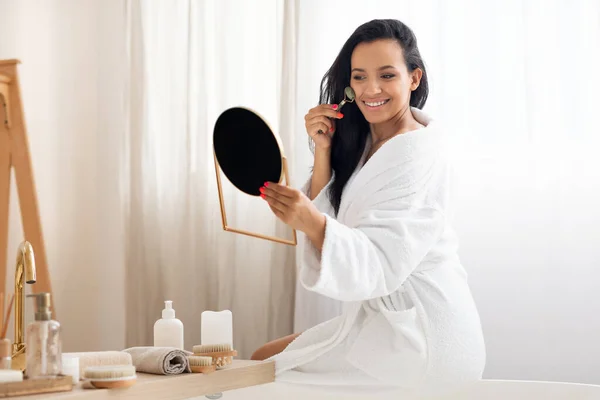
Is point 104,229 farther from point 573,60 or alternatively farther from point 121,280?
point 573,60

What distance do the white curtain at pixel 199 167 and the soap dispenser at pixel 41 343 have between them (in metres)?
1.51

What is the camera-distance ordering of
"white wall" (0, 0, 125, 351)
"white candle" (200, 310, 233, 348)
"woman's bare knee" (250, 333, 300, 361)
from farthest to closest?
"white wall" (0, 0, 125, 351)
"woman's bare knee" (250, 333, 300, 361)
"white candle" (200, 310, 233, 348)

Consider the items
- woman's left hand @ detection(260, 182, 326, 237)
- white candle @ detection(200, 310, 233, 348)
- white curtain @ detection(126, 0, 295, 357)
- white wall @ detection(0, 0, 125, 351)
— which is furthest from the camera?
white wall @ detection(0, 0, 125, 351)

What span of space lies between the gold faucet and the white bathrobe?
55 cm

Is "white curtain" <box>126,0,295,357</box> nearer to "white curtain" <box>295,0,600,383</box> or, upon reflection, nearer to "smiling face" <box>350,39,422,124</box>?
"white curtain" <box>295,0,600,383</box>

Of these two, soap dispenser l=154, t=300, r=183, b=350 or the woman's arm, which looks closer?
soap dispenser l=154, t=300, r=183, b=350

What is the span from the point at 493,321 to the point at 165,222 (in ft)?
4.31

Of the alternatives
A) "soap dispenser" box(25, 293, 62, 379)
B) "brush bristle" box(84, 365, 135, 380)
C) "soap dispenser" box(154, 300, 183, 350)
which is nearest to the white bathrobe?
"soap dispenser" box(154, 300, 183, 350)

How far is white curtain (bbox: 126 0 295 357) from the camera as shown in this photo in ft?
9.42

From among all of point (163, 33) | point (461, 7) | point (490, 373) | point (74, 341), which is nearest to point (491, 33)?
point (461, 7)

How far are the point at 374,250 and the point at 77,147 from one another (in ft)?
6.48

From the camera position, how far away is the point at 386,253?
5.42 feet

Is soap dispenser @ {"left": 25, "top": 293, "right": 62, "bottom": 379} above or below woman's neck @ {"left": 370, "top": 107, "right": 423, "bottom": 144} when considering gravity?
below

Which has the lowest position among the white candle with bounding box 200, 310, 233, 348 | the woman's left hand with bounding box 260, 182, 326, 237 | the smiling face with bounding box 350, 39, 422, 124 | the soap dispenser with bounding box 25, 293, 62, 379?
the white candle with bounding box 200, 310, 233, 348
